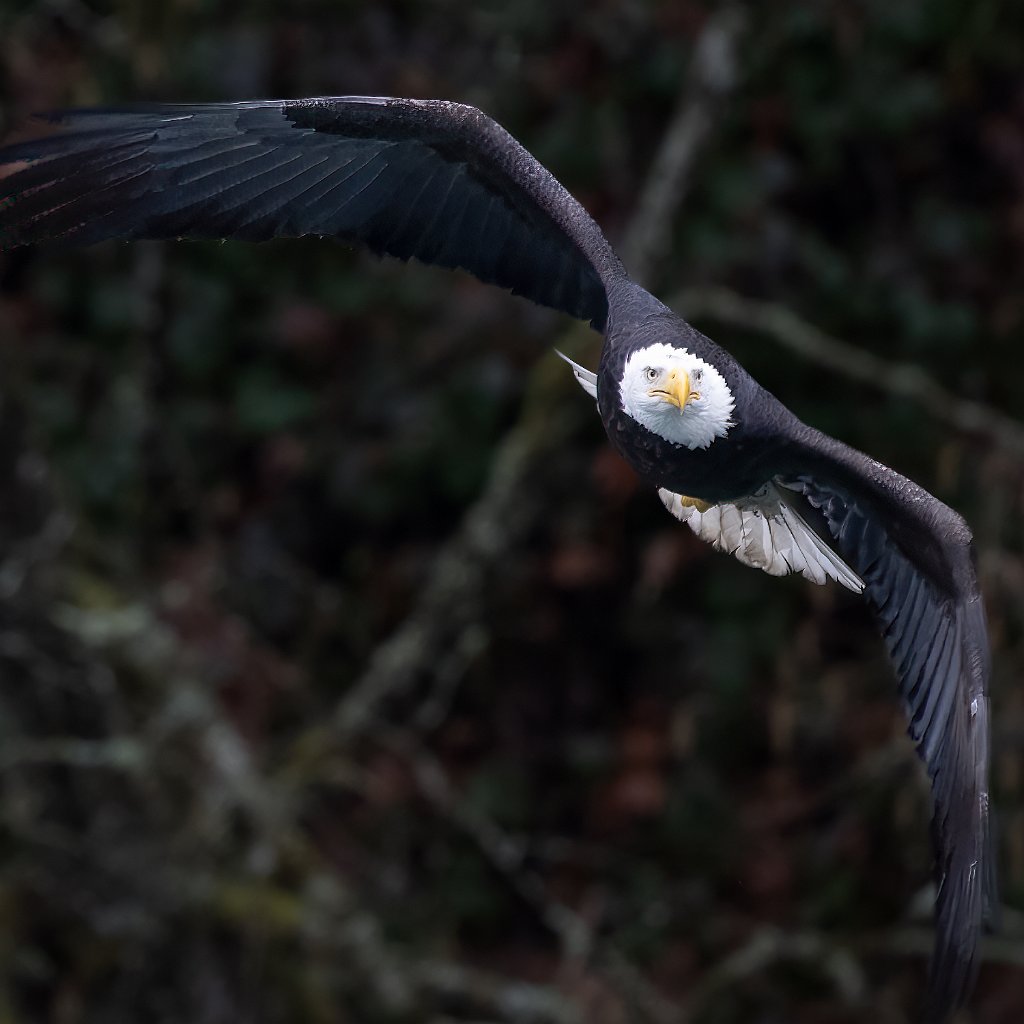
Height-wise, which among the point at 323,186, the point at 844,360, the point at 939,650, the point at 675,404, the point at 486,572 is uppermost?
the point at 844,360

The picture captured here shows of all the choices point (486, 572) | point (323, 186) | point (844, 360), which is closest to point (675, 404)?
point (323, 186)

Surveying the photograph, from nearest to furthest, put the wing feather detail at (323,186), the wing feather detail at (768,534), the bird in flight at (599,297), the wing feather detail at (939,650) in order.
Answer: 1. the wing feather detail at (939,650)
2. the bird in flight at (599,297)
3. the wing feather detail at (323,186)
4. the wing feather detail at (768,534)

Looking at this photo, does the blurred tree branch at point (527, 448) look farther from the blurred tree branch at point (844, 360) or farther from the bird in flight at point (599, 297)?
the bird in flight at point (599, 297)

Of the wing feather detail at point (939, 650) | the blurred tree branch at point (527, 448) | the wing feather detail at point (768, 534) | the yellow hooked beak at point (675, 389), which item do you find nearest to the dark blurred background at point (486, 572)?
the blurred tree branch at point (527, 448)

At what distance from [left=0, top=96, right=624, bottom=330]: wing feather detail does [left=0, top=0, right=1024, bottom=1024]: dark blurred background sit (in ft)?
4.96

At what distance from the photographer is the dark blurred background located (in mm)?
5320

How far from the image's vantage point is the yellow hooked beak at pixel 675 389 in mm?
3168

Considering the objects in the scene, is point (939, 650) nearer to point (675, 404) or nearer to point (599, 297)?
point (675, 404)

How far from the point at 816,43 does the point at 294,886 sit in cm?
269

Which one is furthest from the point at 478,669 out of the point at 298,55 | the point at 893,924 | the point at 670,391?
the point at 670,391

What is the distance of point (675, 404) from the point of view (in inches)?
125

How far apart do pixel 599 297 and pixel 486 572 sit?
193 cm

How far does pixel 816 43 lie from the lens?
5.60 meters

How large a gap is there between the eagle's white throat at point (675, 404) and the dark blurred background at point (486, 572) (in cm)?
192
